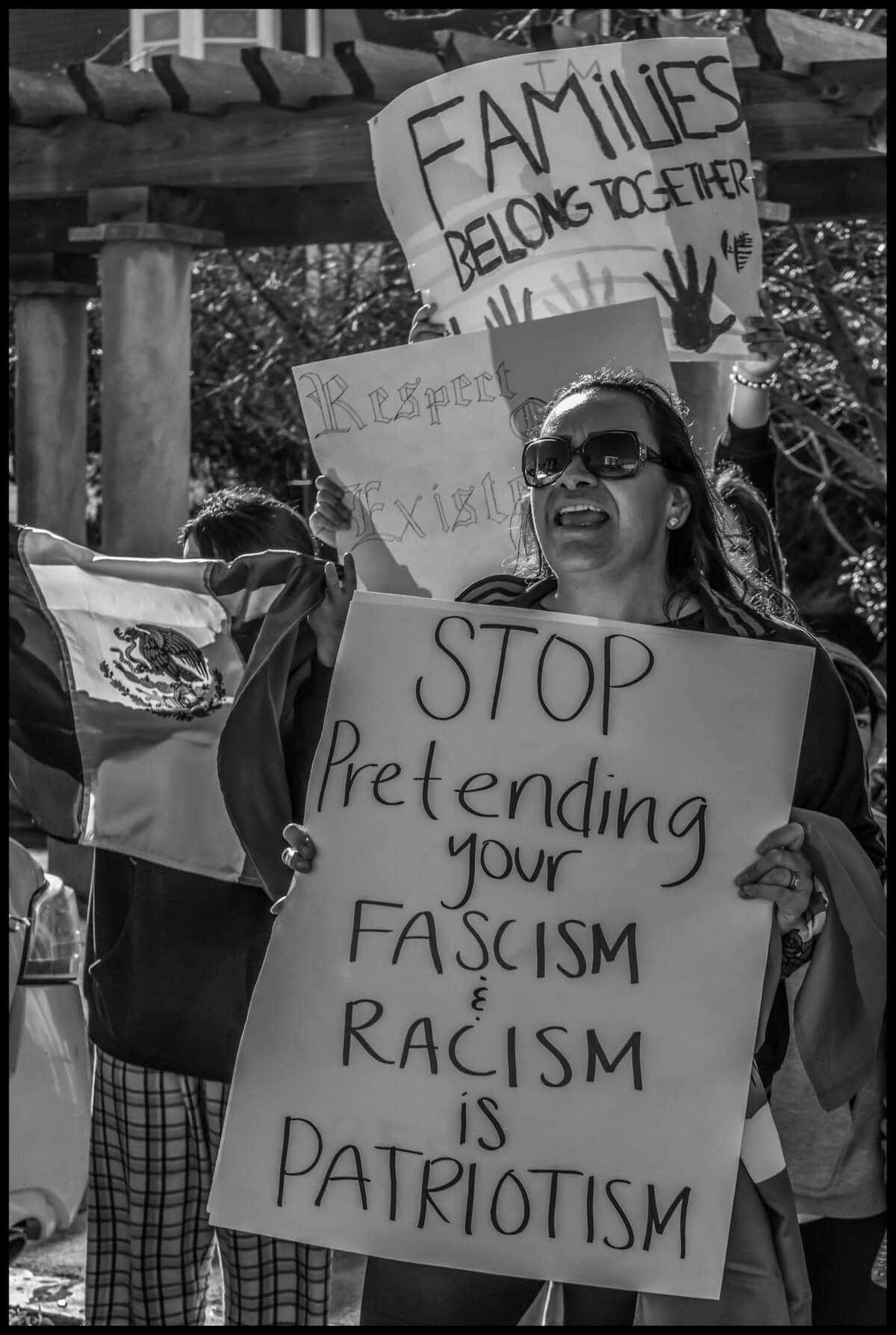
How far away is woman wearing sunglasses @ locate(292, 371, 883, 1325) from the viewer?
6.93 ft

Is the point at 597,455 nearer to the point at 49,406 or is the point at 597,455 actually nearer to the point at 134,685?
the point at 134,685

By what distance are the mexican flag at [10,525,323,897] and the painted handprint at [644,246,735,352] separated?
1.25 metres

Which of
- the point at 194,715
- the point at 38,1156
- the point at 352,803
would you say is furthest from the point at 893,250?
the point at 38,1156

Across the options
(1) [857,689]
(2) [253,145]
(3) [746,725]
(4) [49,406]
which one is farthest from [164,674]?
(4) [49,406]

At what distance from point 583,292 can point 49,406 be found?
5.69 m

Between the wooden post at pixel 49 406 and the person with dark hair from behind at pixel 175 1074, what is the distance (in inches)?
232

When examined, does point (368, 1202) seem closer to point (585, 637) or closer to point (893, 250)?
point (585, 637)

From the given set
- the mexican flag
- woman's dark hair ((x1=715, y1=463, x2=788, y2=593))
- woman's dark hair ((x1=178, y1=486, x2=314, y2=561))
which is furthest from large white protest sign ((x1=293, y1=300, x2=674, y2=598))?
the mexican flag

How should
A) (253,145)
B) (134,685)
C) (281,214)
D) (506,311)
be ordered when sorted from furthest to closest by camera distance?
(281,214) → (253,145) → (506,311) → (134,685)

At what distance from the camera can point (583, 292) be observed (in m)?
3.57

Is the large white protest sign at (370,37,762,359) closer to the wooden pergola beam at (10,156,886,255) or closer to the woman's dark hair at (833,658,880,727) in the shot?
the woman's dark hair at (833,658,880,727)

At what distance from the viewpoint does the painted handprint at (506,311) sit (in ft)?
11.6

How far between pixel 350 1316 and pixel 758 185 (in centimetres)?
378

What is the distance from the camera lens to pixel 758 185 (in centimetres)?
577
